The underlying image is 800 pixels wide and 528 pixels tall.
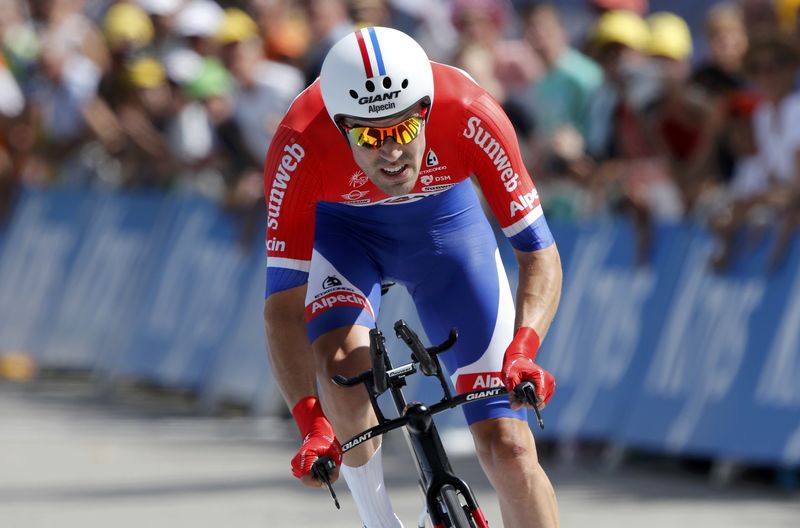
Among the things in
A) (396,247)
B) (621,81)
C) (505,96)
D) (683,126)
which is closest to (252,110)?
(505,96)

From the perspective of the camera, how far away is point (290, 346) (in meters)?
5.43

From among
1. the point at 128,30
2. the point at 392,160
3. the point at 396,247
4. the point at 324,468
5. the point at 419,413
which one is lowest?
the point at 324,468

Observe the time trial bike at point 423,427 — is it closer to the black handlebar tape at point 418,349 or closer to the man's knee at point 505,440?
the black handlebar tape at point 418,349

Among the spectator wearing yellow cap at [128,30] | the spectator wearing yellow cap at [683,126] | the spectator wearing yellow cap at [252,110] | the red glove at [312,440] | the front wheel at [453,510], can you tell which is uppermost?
the spectator wearing yellow cap at [128,30]

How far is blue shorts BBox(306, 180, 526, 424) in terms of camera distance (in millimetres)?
5762

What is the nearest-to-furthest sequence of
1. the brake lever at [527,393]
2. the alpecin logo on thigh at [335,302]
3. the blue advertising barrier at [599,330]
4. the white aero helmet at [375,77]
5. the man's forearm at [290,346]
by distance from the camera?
the brake lever at [527,393] → the white aero helmet at [375,77] → the man's forearm at [290,346] → the alpecin logo on thigh at [335,302] → the blue advertising barrier at [599,330]

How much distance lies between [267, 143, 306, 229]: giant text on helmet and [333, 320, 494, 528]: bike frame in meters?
0.73

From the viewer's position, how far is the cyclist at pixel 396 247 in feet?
17.0

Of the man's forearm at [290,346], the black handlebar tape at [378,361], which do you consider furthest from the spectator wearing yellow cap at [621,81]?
the black handlebar tape at [378,361]

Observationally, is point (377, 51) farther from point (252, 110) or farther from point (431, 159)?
point (252, 110)

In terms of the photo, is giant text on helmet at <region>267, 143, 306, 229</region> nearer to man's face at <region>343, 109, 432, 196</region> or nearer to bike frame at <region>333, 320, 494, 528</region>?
man's face at <region>343, 109, 432, 196</region>

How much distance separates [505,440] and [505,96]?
5811 mm

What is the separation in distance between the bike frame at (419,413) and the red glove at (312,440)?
0.05 m

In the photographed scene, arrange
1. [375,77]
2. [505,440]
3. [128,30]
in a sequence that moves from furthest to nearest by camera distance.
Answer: [128,30]
[505,440]
[375,77]
